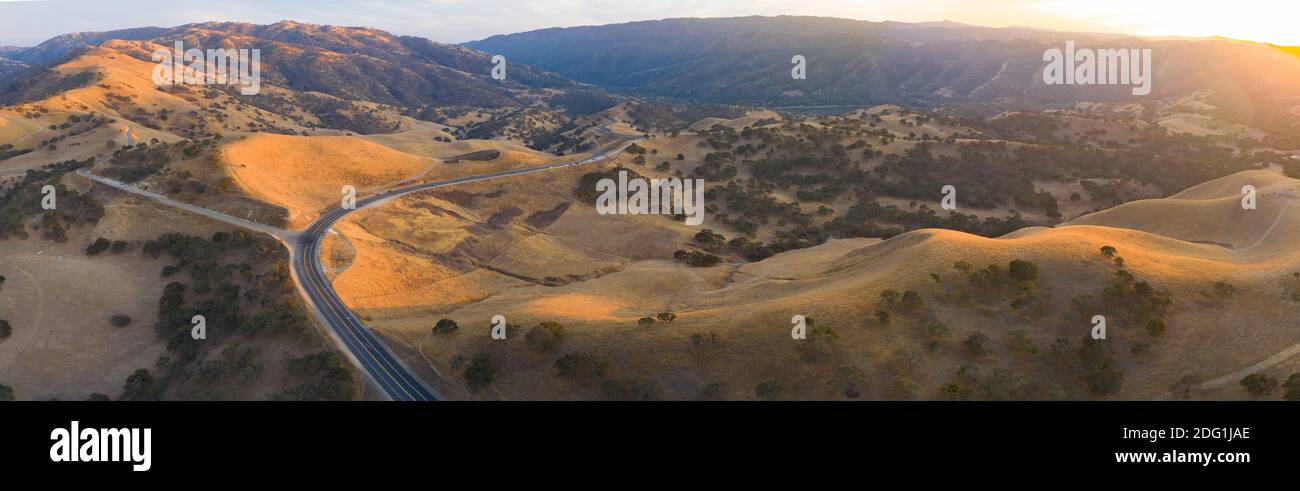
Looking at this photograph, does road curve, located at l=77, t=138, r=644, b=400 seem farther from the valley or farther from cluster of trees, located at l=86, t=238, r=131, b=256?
cluster of trees, located at l=86, t=238, r=131, b=256

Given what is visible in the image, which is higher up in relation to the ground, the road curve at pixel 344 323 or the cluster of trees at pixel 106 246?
the cluster of trees at pixel 106 246

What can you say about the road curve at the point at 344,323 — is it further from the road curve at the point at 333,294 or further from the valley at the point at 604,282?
the valley at the point at 604,282

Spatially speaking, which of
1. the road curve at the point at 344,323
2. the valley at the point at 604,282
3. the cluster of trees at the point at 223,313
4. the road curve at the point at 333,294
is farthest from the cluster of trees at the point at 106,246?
the road curve at the point at 344,323

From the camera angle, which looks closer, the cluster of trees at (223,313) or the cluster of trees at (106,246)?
the cluster of trees at (223,313)

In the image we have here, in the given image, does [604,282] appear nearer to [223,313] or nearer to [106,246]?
[223,313]

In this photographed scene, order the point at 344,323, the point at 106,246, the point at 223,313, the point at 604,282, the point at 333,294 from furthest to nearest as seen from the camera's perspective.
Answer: the point at 604,282
the point at 106,246
the point at 333,294
the point at 223,313
the point at 344,323

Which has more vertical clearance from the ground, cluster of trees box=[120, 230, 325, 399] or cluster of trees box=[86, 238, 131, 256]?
cluster of trees box=[86, 238, 131, 256]

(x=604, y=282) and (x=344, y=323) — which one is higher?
(x=604, y=282)

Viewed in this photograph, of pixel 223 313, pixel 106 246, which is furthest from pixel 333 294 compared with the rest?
pixel 106 246

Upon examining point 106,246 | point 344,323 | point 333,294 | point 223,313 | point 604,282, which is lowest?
point 223,313

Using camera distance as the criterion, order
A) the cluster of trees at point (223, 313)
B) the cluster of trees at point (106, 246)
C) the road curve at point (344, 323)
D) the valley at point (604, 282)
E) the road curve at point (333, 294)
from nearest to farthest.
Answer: the valley at point (604, 282) < the road curve at point (344, 323) < the road curve at point (333, 294) < the cluster of trees at point (223, 313) < the cluster of trees at point (106, 246)

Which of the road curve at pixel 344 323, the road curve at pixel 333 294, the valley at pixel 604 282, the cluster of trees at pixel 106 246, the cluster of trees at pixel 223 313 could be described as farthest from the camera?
the cluster of trees at pixel 106 246

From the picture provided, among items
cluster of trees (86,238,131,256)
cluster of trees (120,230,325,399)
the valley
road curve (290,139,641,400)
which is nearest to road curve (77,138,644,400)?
road curve (290,139,641,400)
